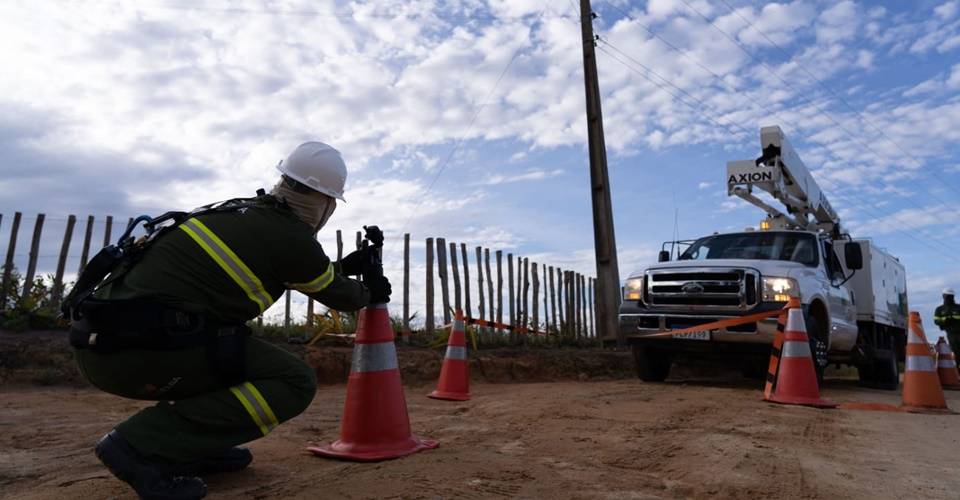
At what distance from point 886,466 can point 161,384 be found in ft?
12.5

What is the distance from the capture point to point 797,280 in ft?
25.8

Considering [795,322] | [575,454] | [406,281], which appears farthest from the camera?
[406,281]

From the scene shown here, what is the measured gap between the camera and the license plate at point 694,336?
7.90 metres

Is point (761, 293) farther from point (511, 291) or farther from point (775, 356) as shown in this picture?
point (511, 291)

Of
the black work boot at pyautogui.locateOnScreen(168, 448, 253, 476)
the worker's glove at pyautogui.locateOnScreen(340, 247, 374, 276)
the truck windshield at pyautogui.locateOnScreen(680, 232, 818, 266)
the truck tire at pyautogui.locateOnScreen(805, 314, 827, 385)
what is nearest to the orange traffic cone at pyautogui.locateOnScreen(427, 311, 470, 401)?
the worker's glove at pyautogui.locateOnScreen(340, 247, 374, 276)

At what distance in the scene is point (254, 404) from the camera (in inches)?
117

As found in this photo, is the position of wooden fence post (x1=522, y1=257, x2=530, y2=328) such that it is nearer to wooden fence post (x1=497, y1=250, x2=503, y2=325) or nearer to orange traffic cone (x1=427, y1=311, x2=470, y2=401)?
wooden fence post (x1=497, y1=250, x2=503, y2=325)

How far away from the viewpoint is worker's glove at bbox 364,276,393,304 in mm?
3875

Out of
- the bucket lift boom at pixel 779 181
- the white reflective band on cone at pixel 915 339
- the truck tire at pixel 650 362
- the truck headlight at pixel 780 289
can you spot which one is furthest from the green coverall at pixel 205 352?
the bucket lift boom at pixel 779 181

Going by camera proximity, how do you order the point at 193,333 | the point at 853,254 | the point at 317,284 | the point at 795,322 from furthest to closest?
1. the point at 853,254
2. the point at 795,322
3. the point at 317,284
4. the point at 193,333

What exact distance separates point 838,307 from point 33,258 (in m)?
12.1

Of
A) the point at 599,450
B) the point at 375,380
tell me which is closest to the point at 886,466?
the point at 599,450

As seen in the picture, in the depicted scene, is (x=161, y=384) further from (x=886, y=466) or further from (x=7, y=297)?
(x=7, y=297)

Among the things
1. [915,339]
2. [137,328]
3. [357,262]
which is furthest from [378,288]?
[915,339]
